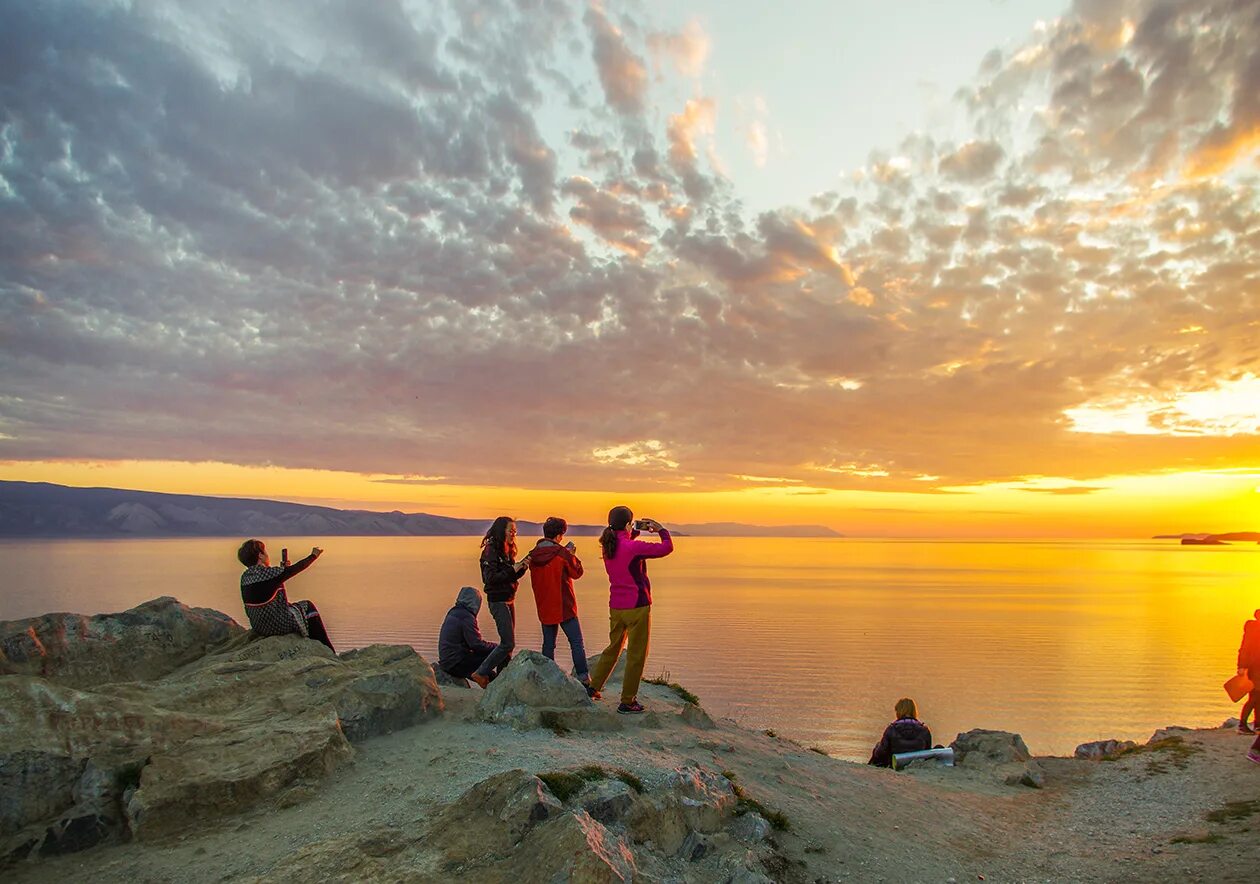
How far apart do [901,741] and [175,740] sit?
12050mm

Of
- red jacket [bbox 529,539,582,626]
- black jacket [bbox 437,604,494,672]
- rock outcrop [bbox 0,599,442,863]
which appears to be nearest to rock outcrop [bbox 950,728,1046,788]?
red jacket [bbox 529,539,582,626]

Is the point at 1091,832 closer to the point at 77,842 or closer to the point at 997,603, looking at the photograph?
the point at 77,842

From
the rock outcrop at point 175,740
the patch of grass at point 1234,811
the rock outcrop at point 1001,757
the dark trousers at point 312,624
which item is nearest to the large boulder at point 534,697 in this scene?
the rock outcrop at point 175,740

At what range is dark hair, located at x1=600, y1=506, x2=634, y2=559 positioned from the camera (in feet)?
38.9

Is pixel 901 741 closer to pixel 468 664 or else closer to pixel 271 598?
pixel 468 664

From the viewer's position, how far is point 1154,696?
2752 centimetres

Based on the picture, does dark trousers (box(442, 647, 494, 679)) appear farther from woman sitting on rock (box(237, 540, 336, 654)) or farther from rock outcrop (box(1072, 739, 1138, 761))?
rock outcrop (box(1072, 739, 1138, 761))

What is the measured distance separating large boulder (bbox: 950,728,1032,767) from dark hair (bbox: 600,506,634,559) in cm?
826

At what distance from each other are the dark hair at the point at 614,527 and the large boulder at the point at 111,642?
7143mm

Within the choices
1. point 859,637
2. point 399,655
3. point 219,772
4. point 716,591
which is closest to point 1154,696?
point 859,637

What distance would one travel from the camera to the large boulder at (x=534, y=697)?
35.0ft

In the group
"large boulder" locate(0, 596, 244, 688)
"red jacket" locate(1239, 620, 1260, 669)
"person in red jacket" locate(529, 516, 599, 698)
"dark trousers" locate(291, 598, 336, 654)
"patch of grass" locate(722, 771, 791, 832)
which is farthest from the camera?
"red jacket" locate(1239, 620, 1260, 669)

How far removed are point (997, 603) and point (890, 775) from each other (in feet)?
182

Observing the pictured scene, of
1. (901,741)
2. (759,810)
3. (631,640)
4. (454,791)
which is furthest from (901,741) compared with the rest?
(454,791)
